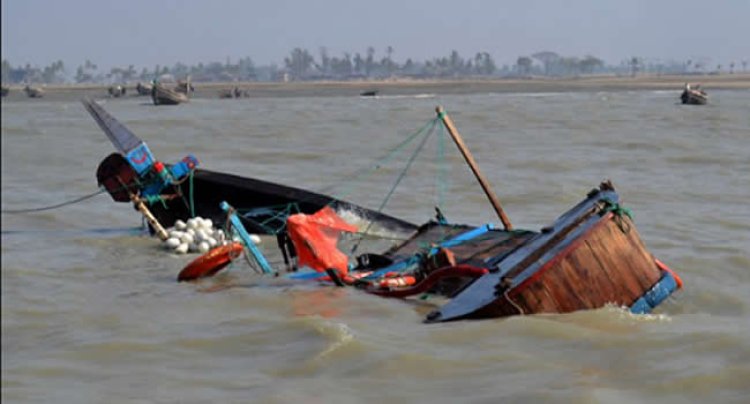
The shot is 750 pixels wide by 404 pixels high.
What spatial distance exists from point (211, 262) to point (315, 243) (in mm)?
1178

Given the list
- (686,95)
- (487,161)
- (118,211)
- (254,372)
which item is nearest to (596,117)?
(686,95)

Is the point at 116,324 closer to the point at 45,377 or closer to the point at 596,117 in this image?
the point at 45,377

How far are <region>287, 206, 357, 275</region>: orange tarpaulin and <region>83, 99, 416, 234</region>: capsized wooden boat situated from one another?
8.65 ft

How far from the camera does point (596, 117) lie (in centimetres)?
4131

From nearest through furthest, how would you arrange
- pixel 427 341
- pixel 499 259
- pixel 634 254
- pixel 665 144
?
pixel 427 341
pixel 634 254
pixel 499 259
pixel 665 144

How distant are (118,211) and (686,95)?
42.7m

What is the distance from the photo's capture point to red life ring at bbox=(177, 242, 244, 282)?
1005cm

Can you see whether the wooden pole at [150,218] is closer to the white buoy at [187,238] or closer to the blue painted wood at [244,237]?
the white buoy at [187,238]

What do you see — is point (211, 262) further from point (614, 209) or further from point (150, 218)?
point (614, 209)

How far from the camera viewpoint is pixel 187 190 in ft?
43.8

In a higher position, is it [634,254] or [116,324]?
[634,254]

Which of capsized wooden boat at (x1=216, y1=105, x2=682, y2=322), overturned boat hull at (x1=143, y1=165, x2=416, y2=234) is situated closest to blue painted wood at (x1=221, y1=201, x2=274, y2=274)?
capsized wooden boat at (x1=216, y1=105, x2=682, y2=322)

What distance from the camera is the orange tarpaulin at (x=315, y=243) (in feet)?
31.2

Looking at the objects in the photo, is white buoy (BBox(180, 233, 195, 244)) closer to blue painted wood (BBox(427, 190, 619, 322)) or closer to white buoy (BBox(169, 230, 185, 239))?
white buoy (BBox(169, 230, 185, 239))
